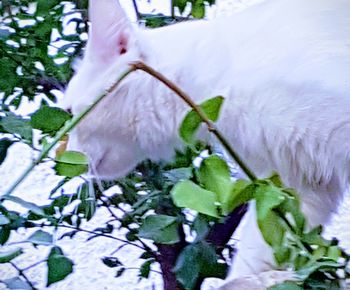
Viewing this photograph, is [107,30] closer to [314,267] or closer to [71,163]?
[71,163]

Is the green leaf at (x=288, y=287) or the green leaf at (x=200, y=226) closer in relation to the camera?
the green leaf at (x=288, y=287)

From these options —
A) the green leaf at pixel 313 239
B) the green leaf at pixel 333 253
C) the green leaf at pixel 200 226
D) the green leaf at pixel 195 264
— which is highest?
the green leaf at pixel 313 239

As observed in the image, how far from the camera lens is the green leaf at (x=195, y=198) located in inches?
19.8

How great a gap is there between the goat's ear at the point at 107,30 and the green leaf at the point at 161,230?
0.33 m

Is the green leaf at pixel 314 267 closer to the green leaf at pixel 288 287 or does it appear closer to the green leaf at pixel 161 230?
the green leaf at pixel 288 287

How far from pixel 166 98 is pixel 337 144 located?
246mm

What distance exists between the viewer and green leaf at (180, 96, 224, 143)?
0.53 metres

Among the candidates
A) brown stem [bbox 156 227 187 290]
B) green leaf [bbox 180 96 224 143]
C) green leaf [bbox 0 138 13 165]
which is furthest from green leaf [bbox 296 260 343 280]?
brown stem [bbox 156 227 187 290]

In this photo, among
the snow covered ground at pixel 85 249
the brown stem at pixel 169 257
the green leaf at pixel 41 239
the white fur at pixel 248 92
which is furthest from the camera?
the snow covered ground at pixel 85 249

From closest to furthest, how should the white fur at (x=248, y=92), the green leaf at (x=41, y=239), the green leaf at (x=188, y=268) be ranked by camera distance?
the green leaf at (x=41, y=239), the green leaf at (x=188, y=268), the white fur at (x=248, y=92)

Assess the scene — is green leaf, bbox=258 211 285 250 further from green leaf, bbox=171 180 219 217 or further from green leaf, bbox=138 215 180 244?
green leaf, bbox=138 215 180 244

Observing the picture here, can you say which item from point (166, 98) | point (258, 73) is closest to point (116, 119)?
point (166, 98)

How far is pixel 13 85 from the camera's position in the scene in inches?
36.7

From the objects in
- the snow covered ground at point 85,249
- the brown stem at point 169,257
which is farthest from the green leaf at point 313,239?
the snow covered ground at point 85,249
